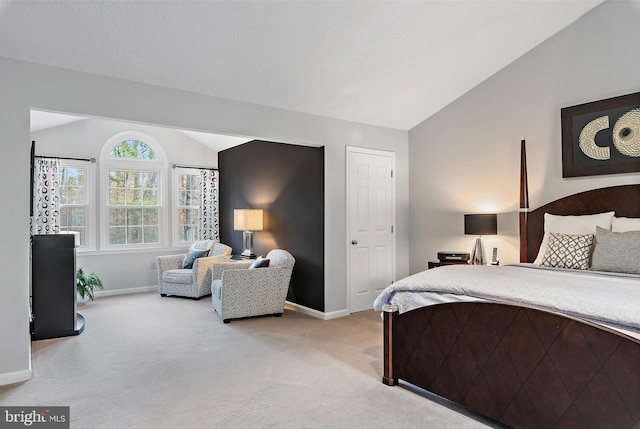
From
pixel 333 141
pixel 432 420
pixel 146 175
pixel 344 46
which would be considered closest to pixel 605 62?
pixel 344 46

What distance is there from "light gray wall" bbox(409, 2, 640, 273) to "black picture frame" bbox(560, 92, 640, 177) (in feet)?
0.25

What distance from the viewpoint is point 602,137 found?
383 centimetres

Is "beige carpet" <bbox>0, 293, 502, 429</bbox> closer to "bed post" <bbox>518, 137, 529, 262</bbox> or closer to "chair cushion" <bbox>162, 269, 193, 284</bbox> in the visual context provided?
"chair cushion" <bbox>162, 269, 193, 284</bbox>

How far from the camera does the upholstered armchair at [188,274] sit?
5.99m

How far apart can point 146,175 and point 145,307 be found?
2382 mm

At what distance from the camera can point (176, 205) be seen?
7.14 meters

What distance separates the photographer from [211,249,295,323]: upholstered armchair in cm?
473

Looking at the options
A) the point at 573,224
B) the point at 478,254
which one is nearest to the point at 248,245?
the point at 478,254

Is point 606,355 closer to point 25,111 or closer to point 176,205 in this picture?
point 25,111

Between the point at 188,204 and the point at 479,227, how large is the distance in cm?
491

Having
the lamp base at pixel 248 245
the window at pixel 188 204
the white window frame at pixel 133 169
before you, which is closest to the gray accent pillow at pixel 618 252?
the lamp base at pixel 248 245

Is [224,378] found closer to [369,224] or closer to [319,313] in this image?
[319,313]

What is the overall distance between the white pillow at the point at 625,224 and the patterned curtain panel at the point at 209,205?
583 centimetres

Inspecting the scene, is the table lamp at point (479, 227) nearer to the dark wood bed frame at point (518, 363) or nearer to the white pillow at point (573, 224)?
the white pillow at point (573, 224)
